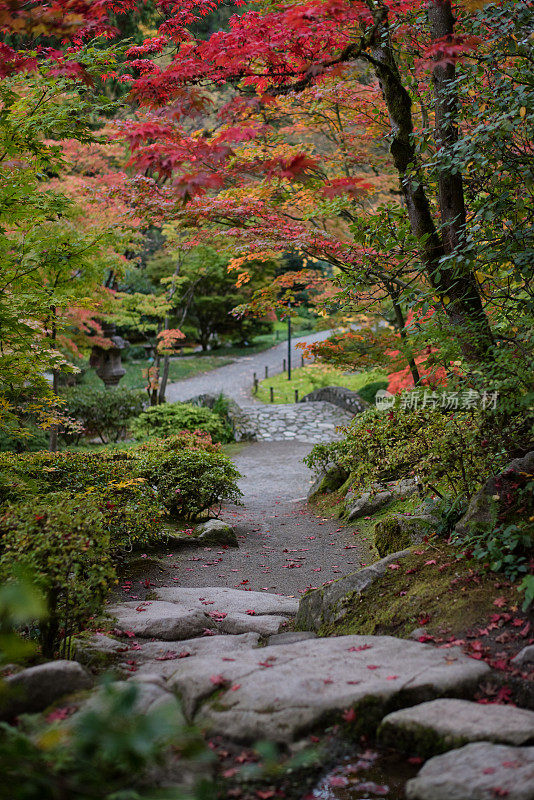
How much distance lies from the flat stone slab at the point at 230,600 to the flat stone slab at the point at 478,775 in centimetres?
255

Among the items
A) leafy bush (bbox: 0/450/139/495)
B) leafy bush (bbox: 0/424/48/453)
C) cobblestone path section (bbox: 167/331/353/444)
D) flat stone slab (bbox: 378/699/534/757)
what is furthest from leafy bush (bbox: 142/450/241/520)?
flat stone slab (bbox: 378/699/534/757)

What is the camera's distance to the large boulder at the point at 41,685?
2240mm

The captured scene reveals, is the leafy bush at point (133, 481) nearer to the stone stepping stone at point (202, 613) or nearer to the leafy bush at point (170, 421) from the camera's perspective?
the stone stepping stone at point (202, 613)

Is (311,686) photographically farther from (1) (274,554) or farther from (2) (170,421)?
(2) (170,421)

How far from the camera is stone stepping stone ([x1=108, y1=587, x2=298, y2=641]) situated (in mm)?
3738

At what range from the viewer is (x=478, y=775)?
191cm

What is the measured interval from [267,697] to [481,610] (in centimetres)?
144

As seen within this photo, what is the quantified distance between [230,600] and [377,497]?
9.48 feet

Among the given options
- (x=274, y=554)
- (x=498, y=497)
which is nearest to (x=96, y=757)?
(x=498, y=497)

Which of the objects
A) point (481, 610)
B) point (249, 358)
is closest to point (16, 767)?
point (481, 610)

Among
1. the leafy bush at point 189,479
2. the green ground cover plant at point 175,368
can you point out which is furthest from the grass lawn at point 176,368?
the leafy bush at point 189,479

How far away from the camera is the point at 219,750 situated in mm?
2207

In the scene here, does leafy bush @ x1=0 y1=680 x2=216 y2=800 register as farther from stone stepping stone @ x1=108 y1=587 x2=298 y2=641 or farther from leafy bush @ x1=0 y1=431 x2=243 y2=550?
stone stepping stone @ x1=108 y1=587 x2=298 y2=641

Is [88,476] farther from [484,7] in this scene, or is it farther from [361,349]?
[484,7]
